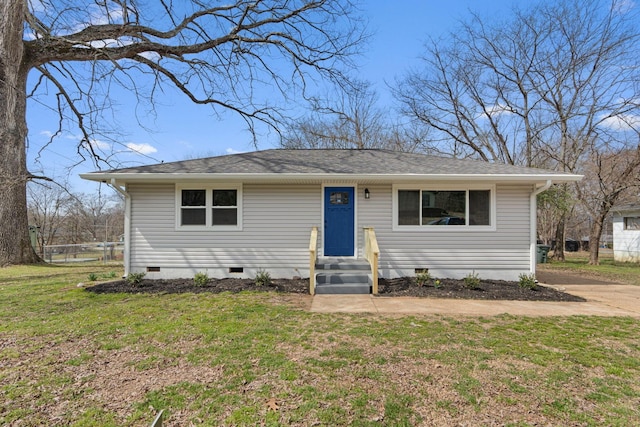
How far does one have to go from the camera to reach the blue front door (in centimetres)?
856

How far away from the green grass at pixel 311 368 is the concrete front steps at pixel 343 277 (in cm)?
180

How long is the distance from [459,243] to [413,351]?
5.20 meters

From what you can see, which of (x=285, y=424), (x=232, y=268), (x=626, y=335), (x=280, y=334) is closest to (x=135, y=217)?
(x=232, y=268)

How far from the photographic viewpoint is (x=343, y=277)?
7465mm

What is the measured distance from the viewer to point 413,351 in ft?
12.7

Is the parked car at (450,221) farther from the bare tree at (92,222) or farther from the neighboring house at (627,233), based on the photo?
the bare tree at (92,222)

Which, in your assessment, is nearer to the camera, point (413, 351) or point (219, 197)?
point (413, 351)

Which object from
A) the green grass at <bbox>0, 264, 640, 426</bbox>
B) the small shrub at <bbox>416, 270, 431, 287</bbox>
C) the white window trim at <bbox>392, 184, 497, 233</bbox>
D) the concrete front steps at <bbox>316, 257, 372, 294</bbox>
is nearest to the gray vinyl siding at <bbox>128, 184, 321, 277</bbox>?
the concrete front steps at <bbox>316, 257, 372, 294</bbox>

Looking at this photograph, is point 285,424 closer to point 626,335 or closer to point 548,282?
point 626,335

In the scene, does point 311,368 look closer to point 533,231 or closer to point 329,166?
point 329,166

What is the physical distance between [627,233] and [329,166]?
20.6m

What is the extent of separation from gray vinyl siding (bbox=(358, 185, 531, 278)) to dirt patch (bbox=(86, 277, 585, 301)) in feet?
1.40

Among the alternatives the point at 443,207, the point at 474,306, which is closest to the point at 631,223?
the point at 443,207

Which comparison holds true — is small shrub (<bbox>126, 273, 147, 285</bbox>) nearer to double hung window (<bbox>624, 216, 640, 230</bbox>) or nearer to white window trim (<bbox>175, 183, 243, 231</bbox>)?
white window trim (<bbox>175, 183, 243, 231</bbox>)
